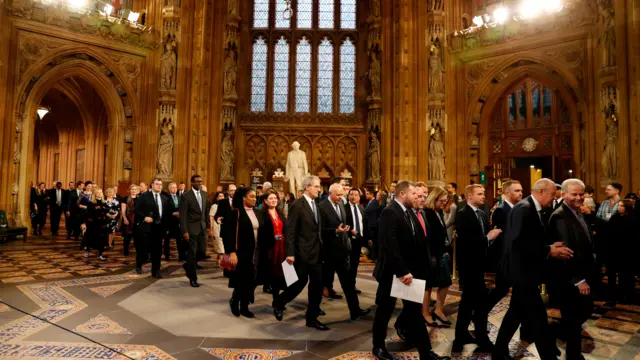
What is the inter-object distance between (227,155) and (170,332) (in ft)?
42.5

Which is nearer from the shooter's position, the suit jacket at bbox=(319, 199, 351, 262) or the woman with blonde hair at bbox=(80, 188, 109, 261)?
the suit jacket at bbox=(319, 199, 351, 262)

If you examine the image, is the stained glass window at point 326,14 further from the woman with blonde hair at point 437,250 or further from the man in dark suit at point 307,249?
the woman with blonde hair at point 437,250

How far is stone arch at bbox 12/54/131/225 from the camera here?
12.8 meters

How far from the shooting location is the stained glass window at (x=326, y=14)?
19.2 m

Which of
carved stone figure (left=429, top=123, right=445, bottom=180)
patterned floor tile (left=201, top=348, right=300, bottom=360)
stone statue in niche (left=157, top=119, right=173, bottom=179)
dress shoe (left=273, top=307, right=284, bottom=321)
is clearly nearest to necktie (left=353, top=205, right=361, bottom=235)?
dress shoe (left=273, top=307, right=284, bottom=321)

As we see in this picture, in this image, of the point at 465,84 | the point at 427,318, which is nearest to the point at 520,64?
the point at 465,84

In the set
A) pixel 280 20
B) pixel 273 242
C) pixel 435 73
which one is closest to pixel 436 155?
pixel 435 73

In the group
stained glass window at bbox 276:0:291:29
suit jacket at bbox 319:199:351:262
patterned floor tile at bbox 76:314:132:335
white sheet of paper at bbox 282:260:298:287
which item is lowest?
patterned floor tile at bbox 76:314:132:335

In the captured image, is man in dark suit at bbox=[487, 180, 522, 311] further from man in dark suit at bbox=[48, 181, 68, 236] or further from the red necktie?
man in dark suit at bbox=[48, 181, 68, 236]

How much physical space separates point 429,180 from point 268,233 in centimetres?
1098

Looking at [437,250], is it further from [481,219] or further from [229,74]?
[229,74]

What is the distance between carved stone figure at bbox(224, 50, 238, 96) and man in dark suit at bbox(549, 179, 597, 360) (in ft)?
49.1

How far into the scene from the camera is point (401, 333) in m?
4.23

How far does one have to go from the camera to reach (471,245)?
4000mm
